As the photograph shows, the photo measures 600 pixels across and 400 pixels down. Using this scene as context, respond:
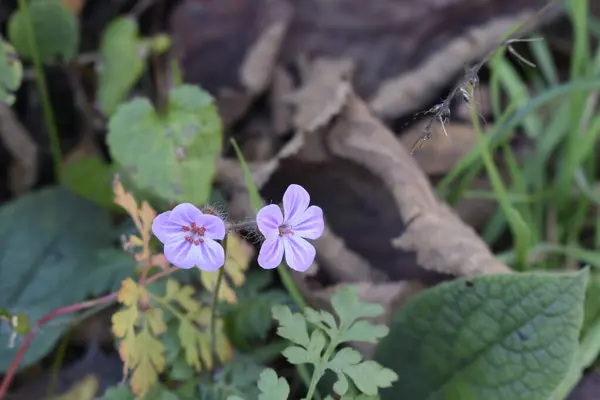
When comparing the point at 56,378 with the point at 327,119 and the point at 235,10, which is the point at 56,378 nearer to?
the point at 327,119

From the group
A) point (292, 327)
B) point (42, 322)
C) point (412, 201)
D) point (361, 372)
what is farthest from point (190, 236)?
point (412, 201)

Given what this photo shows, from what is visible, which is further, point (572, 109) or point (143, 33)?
point (143, 33)

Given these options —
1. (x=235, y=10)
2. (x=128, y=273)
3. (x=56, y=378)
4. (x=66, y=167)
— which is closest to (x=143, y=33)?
(x=235, y=10)

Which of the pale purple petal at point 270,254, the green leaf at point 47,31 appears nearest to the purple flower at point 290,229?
the pale purple petal at point 270,254

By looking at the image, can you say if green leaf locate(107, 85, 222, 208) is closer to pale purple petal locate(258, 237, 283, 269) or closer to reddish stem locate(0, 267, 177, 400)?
reddish stem locate(0, 267, 177, 400)

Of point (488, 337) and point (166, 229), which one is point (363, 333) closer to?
point (488, 337)

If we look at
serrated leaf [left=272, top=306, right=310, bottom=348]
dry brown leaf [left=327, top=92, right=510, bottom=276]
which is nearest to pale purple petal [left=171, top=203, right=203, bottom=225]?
serrated leaf [left=272, top=306, right=310, bottom=348]

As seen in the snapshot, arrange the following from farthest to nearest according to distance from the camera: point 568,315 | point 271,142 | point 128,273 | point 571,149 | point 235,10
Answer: point 235,10 < point 271,142 < point 571,149 < point 128,273 < point 568,315

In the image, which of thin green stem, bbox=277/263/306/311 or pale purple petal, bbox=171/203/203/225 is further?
thin green stem, bbox=277/263/306/311
